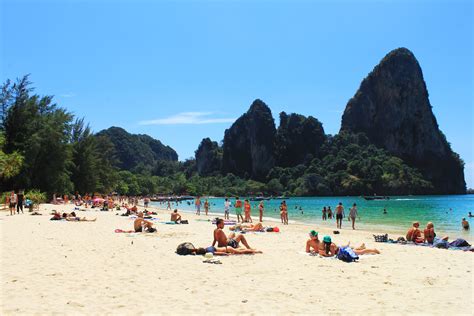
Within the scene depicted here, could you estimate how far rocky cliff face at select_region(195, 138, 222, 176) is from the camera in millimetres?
190000

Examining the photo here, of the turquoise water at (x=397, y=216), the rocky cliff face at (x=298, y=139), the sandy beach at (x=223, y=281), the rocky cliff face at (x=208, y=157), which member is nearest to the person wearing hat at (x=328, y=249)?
the sandy beach at (x=223, y=281)

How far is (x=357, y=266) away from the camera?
9.68m

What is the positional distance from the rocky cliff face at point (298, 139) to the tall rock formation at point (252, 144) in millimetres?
4056

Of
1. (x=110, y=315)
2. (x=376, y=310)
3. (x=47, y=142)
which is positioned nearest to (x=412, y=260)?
(x=376, y=310)

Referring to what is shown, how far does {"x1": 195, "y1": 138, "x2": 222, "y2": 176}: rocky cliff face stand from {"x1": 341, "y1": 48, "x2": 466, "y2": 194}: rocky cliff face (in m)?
66.3

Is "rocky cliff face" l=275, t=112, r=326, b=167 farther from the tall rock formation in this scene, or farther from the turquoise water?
the turquoise water

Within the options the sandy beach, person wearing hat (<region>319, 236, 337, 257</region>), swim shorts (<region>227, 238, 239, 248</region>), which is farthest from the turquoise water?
swim shorts (<region>227, 238, 239, 248</region>)

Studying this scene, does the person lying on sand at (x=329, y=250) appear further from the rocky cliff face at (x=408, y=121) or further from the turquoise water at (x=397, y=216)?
the rocky cliff face at (x=408, y=121)

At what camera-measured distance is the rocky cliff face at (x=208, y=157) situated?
19000 centimetres

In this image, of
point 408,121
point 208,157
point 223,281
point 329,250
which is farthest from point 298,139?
point 223,281

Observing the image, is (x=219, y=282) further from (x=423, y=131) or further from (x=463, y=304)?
(x=423, y=131)

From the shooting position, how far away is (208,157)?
634 ft

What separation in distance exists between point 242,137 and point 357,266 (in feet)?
553

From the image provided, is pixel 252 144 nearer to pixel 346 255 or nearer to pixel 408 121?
pixel 408 121
